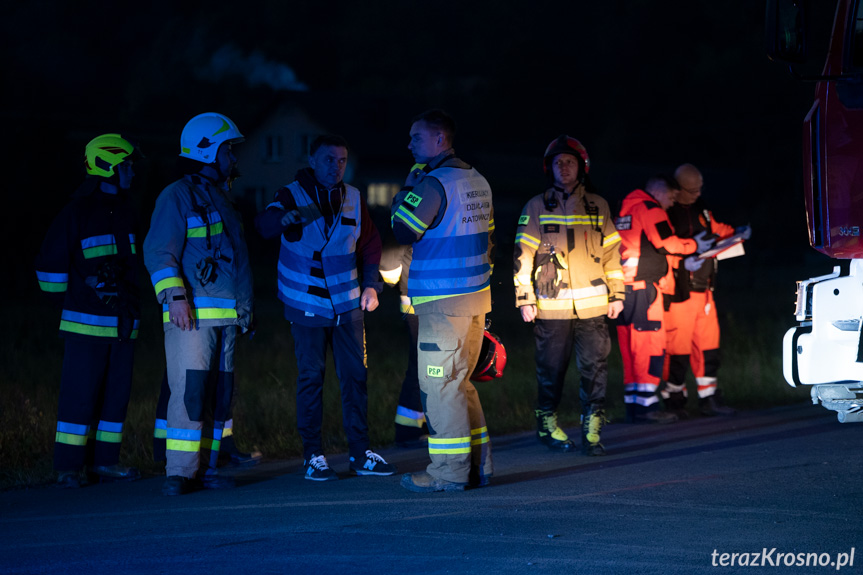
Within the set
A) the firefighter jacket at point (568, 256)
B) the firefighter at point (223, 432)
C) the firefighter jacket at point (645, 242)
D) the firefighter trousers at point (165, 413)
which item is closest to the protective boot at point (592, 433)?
the firefighter jacket at point (568, 256)

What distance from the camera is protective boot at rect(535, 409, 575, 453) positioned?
903cm

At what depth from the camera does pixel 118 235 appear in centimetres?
813

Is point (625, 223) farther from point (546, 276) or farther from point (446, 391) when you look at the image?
point (446, 391)

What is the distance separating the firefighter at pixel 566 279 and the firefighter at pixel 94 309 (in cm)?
298

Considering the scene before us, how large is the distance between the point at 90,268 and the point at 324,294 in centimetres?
160

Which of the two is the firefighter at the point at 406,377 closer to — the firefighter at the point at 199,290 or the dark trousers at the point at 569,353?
the dark trousers at the point at 569,353

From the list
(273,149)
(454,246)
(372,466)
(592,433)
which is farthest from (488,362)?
(273,149)

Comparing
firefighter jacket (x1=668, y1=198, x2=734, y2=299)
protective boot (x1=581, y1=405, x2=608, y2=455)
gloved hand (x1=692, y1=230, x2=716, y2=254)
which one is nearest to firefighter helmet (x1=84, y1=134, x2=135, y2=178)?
protective boot (x1=581, y1=405, x2=608, y2=455)

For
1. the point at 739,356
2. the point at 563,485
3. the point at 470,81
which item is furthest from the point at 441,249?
the point at 470,81

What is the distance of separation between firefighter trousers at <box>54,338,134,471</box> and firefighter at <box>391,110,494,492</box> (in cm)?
211

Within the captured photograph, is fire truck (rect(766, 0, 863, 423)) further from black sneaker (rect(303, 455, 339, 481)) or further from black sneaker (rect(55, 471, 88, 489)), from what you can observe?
black sneaker (rect(55, 471, 88, 489))

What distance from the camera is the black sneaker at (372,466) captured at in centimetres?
798

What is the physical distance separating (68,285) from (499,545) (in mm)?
3778

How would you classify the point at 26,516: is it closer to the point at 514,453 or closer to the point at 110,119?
the point at 514,453
